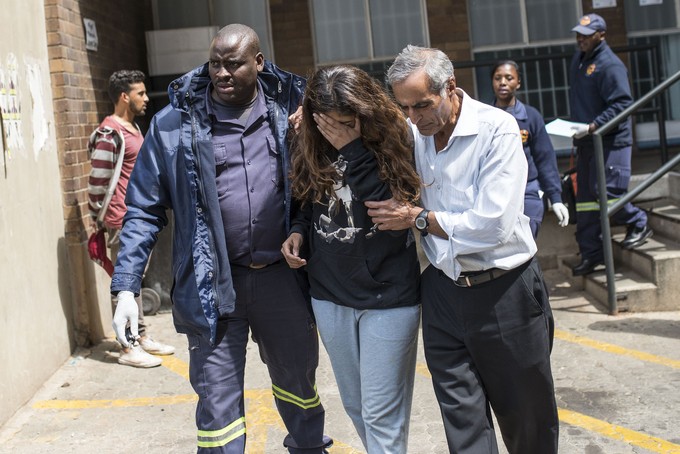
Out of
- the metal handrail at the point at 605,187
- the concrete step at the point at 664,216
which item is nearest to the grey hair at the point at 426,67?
the metal handrail at the point at 605,187

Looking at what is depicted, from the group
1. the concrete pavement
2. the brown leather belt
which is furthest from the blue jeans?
the concrete pavement

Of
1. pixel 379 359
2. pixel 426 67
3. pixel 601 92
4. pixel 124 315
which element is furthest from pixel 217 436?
pixel 601 92

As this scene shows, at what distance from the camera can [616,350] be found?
21.1ft

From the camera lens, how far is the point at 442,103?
3486 millimetres

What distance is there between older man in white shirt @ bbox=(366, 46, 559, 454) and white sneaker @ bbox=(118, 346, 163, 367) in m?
3.38

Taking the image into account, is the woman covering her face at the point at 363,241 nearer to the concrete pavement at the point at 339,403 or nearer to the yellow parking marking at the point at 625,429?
the concrete pavement at the point at 339,403

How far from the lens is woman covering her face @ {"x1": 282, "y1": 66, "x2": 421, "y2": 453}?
11.7ft

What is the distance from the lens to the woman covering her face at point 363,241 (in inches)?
141

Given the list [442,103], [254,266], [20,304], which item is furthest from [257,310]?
[20,304]

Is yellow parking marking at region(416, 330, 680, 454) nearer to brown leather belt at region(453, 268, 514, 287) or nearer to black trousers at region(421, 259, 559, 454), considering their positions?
black trousers at region(421, 259, 559, 454)

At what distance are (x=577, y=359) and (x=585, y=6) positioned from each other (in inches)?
218

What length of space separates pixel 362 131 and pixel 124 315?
114 cm

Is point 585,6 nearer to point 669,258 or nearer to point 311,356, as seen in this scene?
point 669,258

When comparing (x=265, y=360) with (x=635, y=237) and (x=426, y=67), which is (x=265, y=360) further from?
(x=635, y=237)
